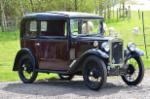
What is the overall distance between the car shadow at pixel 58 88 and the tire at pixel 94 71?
0.17 meters

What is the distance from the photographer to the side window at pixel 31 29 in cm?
1568

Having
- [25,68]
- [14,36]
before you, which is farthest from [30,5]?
[25,68]

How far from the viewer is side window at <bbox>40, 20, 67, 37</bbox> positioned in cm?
1480

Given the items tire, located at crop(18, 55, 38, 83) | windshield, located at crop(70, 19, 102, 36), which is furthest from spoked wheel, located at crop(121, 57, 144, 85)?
tire, located at crop(18, 55, 38, 83)

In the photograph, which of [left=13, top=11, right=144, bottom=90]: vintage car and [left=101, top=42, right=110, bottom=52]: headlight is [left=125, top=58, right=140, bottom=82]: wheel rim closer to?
[left=13, top=11, right=144, bottom=90]: vintage car

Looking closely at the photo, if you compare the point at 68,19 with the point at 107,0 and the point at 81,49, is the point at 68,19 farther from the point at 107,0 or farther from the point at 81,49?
the point at 107,0

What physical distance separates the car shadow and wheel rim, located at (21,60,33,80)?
0.93 feet

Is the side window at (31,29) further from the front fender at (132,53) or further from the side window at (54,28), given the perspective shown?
the front fender at (132,53)

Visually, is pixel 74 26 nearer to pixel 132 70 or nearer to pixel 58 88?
pixel 58 88

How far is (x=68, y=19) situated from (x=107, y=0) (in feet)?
177

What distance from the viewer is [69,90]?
1366 cm

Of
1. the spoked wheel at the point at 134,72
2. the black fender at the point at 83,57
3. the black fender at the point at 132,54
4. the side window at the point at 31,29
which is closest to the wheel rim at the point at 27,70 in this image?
the side window at the point at 31,29

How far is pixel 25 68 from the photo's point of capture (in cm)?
1570

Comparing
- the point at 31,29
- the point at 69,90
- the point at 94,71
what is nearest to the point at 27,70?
the point at 31,29
